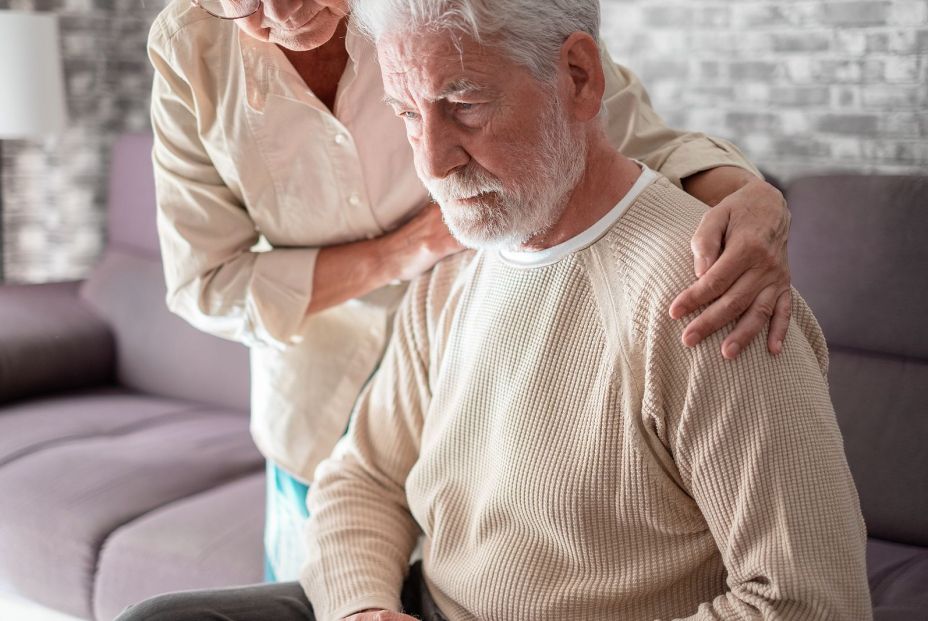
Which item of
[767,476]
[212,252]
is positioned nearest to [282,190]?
[212,252]

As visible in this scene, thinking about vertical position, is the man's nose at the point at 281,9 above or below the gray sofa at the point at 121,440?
above

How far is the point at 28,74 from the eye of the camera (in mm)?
3508

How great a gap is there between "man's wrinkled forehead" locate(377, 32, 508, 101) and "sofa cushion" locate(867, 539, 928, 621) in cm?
114

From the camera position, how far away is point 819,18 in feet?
8.55

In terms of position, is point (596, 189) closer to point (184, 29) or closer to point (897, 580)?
point (184, 29)

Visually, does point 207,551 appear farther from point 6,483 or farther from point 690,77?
point 690,77

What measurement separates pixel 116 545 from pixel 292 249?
0.98 metres

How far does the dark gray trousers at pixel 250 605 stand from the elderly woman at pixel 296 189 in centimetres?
30

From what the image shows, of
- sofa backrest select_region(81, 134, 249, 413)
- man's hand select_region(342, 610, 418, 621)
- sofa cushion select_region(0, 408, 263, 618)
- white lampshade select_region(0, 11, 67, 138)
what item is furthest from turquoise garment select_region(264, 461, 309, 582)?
white lampshade select_region(0, 11, 67, 138)

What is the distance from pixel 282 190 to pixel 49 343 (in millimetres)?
1895

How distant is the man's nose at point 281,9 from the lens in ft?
→ 4.71

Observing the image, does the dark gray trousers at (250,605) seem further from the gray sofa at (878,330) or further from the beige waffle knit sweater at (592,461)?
the gray sofa at (878,330)

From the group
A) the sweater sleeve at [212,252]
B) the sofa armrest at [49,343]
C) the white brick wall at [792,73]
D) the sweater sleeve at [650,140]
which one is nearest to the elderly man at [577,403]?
the sweater sleeve at [650,140]

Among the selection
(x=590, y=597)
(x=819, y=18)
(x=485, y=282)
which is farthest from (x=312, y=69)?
(x=819, y=18)
